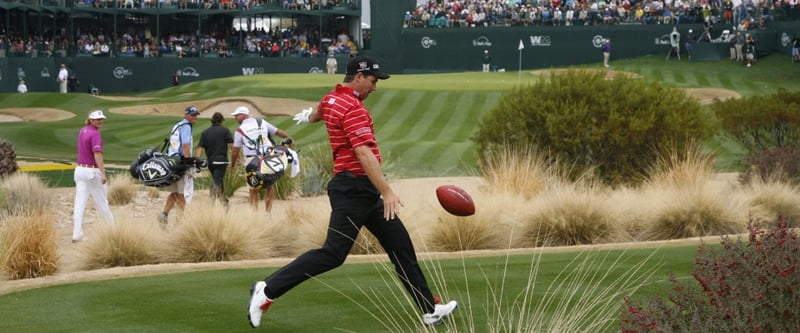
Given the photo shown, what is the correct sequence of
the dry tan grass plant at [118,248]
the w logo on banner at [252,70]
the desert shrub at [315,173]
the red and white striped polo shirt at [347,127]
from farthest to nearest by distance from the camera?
the w logo on banner at [252,70] → the desert shrub at [315,173] → the dry tan grass plant at [118,248] → the red and white striped polo shirt at [347,127]

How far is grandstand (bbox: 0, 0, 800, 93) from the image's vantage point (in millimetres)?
51625

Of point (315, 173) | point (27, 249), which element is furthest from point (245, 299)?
point (315, 173)

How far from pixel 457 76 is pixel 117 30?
66.6 feet

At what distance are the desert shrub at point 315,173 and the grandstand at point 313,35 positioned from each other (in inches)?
1262

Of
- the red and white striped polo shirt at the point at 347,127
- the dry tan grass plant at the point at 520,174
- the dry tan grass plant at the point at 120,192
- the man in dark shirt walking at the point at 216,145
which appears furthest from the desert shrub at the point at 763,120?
the red and white striped polo shirt at the point at 347,127

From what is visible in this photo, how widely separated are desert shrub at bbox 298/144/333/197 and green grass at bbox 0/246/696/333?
9.30 metres

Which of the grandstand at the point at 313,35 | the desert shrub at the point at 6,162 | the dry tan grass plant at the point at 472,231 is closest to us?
the dry tan grass plant at the point at 472,231

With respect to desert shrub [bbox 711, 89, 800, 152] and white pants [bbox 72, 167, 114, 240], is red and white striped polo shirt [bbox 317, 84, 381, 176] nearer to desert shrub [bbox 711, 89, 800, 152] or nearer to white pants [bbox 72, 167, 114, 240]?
white pants [bbox 72, 167, 114, 240]

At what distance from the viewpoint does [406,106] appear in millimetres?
38594

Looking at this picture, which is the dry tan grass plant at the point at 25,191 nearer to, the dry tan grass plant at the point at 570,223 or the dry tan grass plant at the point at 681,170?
the dry tan grass plant at the point at 570,223

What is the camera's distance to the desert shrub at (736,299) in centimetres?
553

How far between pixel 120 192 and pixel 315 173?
3.18 meters

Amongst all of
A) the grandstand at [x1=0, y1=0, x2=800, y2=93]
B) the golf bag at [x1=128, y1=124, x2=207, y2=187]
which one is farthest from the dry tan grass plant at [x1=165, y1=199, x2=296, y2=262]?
the grandstand at [x1=0, y1=0, x2=800, y2=93]

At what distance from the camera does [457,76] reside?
160 feet
